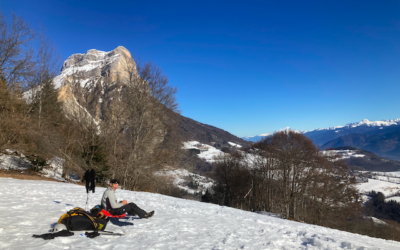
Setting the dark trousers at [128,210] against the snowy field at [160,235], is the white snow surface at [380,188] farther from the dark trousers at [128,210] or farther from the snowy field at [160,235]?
the dark trousers at [128,210]

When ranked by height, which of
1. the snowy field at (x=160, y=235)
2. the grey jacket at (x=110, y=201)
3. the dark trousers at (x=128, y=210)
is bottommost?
the snowy field at (x=160, y=235)

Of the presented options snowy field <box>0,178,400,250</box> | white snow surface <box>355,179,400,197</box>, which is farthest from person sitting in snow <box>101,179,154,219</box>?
white snow surface <box>355,179,400,197</box>

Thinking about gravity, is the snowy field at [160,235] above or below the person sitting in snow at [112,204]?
below

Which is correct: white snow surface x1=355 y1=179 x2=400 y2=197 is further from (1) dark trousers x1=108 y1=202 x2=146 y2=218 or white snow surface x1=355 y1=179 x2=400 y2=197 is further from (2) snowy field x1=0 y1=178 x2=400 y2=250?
(1) dark trousers x1=108 y1=202 x2=146 y2=218

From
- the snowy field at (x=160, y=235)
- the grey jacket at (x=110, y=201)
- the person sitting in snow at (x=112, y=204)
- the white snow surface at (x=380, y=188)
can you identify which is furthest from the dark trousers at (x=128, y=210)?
the white snow surface at (x=380, y=188)

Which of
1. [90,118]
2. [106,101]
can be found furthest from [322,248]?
[106,101]

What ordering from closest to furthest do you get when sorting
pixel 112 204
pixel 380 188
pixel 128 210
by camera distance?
pixel 112 204
pixel 128 210
pixel 380 188

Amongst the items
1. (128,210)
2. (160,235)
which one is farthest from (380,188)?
(128,210)

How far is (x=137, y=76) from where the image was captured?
2348 cm

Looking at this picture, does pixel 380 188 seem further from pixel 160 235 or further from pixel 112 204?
pixel 112 204

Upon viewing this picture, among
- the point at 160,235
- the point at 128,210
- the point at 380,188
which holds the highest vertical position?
the point at 128,210

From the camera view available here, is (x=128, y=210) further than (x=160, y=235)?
Yes

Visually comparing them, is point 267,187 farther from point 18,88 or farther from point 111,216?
point 18,88

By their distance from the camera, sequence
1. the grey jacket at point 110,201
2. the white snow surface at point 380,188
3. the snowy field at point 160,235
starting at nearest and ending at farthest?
the snowy field at point 160,235
the grey jacket at point 110,201
the white snow surface at point 380,188
